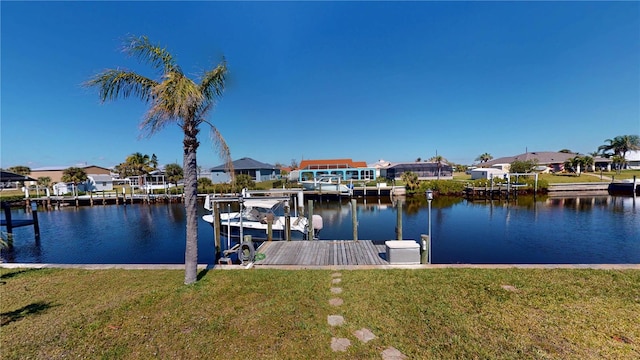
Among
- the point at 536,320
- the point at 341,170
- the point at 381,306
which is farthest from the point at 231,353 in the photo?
the point at 341,170

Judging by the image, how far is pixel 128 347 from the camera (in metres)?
3.99

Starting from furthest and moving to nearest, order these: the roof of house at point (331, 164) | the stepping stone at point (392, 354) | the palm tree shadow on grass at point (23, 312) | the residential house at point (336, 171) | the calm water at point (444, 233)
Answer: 1. the roof of house at point (331, 164)
2. the residential house at point (336, 171)
3. the calm water at point (444, 233)
4. the palm tree shadow on grass at point (23, 312)
5. the stepping stone at point (392, 354)

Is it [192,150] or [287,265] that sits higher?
[192,150]

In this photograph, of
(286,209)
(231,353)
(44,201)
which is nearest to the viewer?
(231,353)

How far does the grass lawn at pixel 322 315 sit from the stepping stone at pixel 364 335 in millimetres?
107

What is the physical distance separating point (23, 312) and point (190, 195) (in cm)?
379

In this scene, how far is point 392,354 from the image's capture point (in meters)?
3.77

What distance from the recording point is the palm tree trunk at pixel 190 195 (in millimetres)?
6216

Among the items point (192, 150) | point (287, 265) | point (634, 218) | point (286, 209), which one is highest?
point (192, 150)

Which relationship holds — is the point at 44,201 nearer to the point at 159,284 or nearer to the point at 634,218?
the point at 159,284

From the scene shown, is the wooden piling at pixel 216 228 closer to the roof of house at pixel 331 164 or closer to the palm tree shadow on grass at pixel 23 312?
the palm tree shadow on grass at pixel 23 312

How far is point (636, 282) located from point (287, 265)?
861 centimetres

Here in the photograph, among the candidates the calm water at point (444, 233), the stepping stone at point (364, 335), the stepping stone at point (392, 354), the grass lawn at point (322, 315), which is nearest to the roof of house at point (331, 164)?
the calm water at point (444, 233)

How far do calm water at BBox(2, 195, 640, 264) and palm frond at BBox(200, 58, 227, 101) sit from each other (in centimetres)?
836
